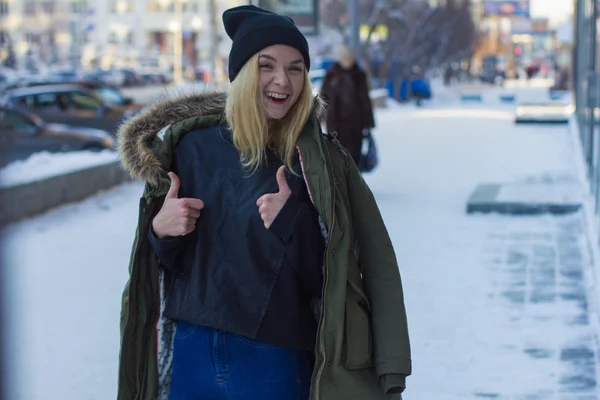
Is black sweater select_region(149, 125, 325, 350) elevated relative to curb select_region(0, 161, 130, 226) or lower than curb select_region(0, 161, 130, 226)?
elevated

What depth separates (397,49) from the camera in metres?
51.9

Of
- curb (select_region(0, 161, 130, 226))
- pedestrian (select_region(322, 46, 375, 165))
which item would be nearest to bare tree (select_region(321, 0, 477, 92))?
curb (select_region(0, 161, 130, 226))

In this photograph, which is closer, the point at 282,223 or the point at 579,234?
the point at 282,223

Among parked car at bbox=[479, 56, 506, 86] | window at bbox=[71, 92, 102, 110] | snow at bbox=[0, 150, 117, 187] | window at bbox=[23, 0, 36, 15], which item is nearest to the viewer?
snow at bbox=[0, 150, 117, 187]

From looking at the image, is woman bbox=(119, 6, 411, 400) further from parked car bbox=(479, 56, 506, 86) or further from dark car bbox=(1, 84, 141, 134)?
parked car bbox=(479, 56, 506, 86)

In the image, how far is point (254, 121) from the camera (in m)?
2.42

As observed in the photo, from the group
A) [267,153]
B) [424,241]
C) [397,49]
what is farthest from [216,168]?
[397,49]

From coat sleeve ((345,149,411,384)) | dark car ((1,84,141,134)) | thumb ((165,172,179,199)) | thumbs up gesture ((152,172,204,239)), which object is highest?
thumb ((165,172,179,199))

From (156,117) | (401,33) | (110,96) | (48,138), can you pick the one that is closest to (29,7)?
(401,33)

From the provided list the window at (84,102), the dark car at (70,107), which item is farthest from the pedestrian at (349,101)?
the window at (84,102)

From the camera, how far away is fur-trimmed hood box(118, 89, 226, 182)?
2588mm

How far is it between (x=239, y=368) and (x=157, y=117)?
704mm

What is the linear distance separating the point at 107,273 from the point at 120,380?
5.41 metres

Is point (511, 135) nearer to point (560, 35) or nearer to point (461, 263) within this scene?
point (461, 263)
